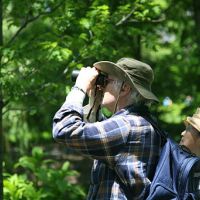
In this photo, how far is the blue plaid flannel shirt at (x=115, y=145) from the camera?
2.89 meters

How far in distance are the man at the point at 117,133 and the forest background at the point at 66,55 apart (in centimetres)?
181

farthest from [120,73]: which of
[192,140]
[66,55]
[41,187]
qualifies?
[41,187]

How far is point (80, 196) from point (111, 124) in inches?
165

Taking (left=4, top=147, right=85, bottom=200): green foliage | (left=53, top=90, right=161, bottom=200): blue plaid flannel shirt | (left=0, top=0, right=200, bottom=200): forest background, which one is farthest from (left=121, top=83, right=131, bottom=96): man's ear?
(left=4, top=147, right=85, bottom=200): green foliage

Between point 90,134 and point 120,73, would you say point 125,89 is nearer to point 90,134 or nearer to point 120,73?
point 120,73

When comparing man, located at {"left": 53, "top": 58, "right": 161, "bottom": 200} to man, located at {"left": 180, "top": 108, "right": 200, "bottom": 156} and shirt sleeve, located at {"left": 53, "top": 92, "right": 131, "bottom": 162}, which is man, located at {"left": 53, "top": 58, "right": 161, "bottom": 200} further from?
man, located at {"left": 180, "top": 108, "right": 200, "bottom": 156}

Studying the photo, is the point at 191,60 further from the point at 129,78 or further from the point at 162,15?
the point at 129,78

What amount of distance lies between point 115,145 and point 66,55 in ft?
6.86

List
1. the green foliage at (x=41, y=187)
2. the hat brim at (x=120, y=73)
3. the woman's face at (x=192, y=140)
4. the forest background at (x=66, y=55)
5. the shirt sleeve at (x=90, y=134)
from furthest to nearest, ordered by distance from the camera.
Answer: the green foliage at (x=41, y=187)
the forest background at (x=66, y=55)
the woman's face at (x=192, y=140)
the hat brim at (x=120, y=73)
the shirt sleeve at (x=90, y=134)

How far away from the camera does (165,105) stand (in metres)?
8.62

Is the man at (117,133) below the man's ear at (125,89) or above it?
below

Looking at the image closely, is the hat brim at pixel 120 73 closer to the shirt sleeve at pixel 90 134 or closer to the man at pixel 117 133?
the man at pixel 117 133

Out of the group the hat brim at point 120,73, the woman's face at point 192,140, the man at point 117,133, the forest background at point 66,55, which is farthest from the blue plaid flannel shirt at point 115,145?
the forest background at point 66,55

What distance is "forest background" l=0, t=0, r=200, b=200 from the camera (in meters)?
5.00
